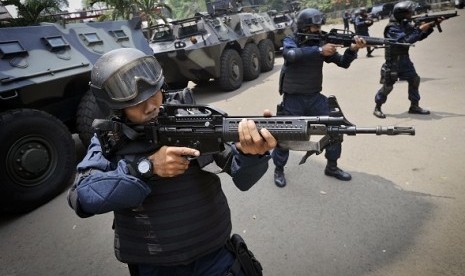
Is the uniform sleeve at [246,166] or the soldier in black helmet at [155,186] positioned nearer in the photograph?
the soldier in black helmet at [155,186]

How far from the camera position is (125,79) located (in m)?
1.56

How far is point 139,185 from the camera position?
148 cm

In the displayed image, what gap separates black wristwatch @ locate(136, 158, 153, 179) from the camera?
1503 millimetres

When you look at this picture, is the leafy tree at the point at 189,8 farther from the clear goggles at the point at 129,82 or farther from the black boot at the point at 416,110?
the clear goggles at the point at 129,82

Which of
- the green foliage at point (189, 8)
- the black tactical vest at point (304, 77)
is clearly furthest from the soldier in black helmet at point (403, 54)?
the green foliage at point (189, 8)

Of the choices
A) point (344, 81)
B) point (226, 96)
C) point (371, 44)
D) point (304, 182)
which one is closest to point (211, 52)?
point (226, 96)

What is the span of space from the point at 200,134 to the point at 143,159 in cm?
27

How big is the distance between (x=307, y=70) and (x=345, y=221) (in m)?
1.56

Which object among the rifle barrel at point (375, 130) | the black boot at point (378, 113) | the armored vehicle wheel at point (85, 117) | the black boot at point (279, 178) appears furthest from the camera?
the black boot at point (378, 113)

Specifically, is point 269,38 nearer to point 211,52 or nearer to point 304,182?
point 211,52

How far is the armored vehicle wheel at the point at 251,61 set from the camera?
9562 millimetres

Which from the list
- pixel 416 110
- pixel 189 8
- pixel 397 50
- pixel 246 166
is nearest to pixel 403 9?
pixel 397 50

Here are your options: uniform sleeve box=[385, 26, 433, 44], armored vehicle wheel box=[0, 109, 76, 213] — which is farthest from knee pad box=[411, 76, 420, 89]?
armored vehicle wheel box=[0, 109, 76, 213]

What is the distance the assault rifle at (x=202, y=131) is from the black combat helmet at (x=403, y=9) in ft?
15.4
